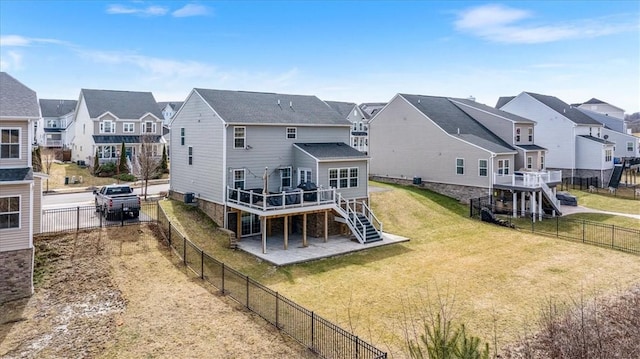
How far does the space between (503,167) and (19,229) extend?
3240cm

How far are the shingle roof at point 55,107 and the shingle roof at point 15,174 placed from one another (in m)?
57.7

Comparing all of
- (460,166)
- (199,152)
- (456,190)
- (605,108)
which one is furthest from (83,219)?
(605,108)

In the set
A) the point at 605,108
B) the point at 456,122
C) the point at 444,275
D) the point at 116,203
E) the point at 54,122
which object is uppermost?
the point at 605,108

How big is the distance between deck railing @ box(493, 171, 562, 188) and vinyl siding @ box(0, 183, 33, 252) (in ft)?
98.5

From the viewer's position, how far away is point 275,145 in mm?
26719

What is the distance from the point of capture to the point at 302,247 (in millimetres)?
23328

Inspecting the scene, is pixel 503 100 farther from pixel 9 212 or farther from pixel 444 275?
pixel 9 212

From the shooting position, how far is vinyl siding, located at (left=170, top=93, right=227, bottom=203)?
25047 millimetres

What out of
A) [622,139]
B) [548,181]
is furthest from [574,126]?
[548,181]

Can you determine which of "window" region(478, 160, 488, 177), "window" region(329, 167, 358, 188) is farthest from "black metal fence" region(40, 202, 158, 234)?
"window" region(478, 160, 488, 177)

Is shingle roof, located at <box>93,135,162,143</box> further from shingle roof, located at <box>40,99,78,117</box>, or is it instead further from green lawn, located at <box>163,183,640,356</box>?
green lawn, located at <box>163,183,640,356</box>

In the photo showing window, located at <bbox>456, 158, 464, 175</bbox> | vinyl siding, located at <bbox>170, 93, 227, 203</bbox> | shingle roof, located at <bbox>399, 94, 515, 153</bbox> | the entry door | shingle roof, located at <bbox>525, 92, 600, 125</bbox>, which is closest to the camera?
Result: vinyl siding, located at <bbox>170, 93, 227, 203</bbox>

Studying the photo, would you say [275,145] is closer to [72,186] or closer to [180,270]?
[180,270]

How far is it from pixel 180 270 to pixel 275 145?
1076cm
